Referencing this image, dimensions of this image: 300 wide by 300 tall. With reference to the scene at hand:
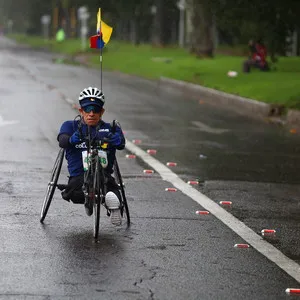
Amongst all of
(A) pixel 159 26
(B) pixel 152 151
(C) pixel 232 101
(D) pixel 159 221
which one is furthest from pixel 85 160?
(A) pixel 159 26

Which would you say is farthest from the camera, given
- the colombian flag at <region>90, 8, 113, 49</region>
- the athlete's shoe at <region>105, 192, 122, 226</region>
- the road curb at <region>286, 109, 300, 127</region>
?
the road curb at <region>286, 109, 300, 127</region>

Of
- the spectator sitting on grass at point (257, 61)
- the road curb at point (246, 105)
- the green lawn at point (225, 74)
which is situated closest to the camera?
the road curb at point (246, 105)

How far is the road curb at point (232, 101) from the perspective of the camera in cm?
2375

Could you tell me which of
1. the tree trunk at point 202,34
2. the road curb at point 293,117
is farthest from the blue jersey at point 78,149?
the tree trunk at point 202,34

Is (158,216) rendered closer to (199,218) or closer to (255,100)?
(199,218)

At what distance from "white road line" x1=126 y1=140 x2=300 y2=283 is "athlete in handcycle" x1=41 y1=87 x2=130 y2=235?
3.85ft

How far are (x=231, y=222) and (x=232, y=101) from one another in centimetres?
1617

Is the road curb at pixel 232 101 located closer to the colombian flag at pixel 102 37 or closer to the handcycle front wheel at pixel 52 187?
the colombian flag at pixel 102 37

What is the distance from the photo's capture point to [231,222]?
34.3ft

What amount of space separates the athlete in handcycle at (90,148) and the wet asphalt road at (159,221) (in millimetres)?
283

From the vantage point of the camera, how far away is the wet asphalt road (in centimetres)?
759

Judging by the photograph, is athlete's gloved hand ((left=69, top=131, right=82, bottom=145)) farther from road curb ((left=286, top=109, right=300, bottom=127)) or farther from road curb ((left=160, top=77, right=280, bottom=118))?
road curb ((left=160, top=77, right=280, bottom=118))

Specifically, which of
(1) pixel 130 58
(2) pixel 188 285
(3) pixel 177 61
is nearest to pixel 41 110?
(2) pixel 188 285

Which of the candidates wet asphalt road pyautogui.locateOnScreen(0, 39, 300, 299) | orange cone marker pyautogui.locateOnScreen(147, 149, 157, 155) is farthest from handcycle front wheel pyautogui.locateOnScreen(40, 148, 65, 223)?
orange cone marker pyautogui.locateOnScreen(147, 149, 157, 155)
